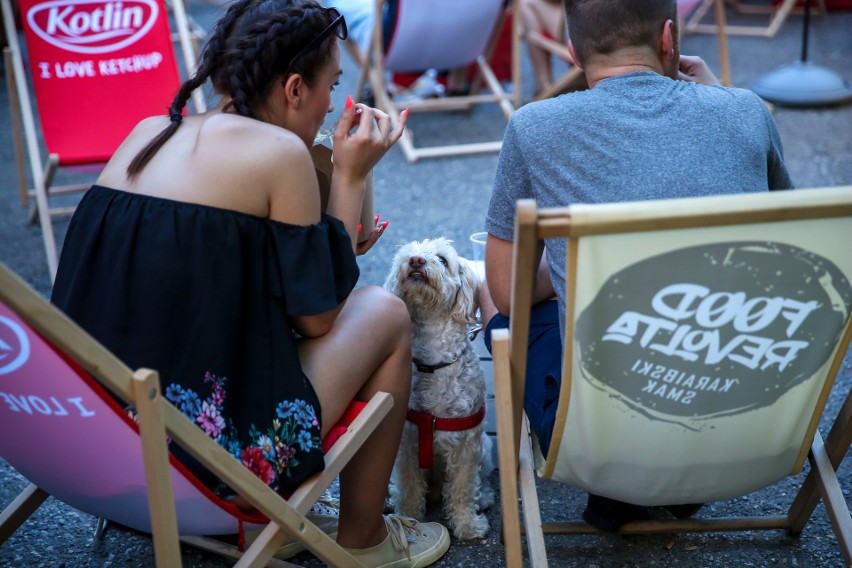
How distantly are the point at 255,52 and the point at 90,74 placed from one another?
7.45ft

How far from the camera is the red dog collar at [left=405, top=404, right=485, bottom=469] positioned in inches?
87.4

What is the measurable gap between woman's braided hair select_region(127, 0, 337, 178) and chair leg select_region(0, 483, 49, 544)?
0.75 m

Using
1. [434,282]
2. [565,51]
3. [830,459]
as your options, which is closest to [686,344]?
[830,459]

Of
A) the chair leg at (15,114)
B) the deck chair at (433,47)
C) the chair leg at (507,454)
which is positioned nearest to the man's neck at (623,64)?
the chair leg at (507,454)

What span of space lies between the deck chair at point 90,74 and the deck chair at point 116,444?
2.24 metres

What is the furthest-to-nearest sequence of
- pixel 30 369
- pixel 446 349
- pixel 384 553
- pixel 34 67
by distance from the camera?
pixel 34 67, pixel 446 349, pixel 384 553, pixel 30 369

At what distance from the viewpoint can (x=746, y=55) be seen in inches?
262

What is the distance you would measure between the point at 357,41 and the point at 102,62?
1.93 meters

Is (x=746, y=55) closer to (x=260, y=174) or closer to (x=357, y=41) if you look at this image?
(x=357, y=41)

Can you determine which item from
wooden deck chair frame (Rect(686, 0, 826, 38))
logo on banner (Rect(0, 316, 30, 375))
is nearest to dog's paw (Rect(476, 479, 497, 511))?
logo on banner (Rect(0, 316, 30, 375))

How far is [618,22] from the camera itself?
1.93 m

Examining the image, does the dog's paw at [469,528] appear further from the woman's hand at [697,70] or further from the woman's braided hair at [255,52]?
the woman's hand at [697,70]

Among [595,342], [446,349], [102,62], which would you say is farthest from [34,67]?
[595,342]

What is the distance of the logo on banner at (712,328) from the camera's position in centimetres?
149
